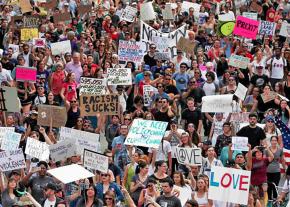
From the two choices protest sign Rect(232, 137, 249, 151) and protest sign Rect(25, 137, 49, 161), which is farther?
protest sign Rect(232, 137, 249, 151)

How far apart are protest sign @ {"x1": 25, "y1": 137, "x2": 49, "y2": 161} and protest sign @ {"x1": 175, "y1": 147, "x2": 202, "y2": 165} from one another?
2.10 metres

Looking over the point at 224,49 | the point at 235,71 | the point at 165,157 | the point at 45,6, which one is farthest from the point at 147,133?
the point at 45,6

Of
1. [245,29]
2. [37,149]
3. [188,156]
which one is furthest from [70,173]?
[245,29]

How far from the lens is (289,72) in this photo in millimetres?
27969

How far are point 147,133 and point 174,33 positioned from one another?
803 cm

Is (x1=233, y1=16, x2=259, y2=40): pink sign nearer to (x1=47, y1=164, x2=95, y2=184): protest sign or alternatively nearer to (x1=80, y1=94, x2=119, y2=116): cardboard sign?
(x1=80, y1=94, x2=119, y2=116): cardboard sign

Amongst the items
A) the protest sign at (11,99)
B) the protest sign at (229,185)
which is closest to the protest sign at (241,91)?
the protest sign at (11,99)

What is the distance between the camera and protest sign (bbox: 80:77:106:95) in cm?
2625

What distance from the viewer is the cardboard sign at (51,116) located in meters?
24.4

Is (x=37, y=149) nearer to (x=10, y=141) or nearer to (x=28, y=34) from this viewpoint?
(x=10, y=141)

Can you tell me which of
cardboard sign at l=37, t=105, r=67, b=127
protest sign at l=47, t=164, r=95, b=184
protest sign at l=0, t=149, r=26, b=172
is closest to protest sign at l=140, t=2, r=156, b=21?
cardboard sign at l=37, t=105, r=67, b=127

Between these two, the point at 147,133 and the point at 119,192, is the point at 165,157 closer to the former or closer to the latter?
the point at 147,133

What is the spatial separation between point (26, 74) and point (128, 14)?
6.73m

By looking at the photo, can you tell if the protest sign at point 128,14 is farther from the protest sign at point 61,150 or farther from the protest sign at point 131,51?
the protest sign at point 61,150
